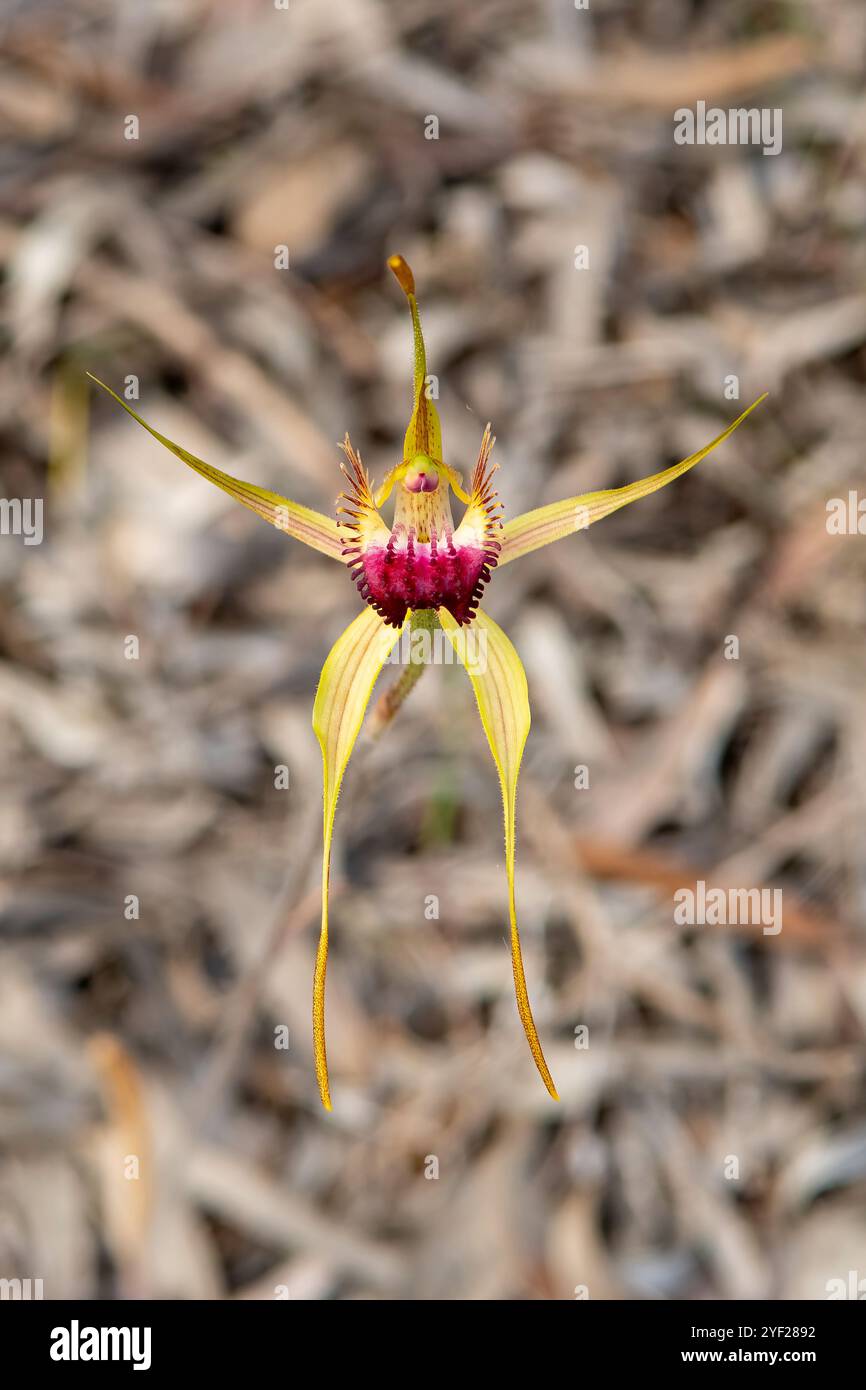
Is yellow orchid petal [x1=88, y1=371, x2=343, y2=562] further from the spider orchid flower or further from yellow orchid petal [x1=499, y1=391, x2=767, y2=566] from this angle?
yellow orchid petal [x1=499, y1=391, x2=767, y2=566]

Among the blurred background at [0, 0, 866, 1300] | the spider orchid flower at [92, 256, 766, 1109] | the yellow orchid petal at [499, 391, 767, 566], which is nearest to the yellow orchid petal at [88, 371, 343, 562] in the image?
the spider orchid flower at [92, 256, 766, 1109]

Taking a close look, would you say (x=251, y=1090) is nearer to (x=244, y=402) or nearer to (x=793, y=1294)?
(x=793, y=1294)

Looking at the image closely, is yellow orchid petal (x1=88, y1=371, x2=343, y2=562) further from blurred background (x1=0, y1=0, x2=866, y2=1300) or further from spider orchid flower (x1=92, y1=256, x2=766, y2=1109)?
blurred background (x1=0, y1=0, x2=866, y2=1300)

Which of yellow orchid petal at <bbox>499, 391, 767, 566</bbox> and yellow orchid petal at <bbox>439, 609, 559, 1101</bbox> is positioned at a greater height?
yellow orchid petal at <bbox>499, 391, 767, 566</bbox>

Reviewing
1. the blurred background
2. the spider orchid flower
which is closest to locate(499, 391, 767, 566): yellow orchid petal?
the spider orchid flower

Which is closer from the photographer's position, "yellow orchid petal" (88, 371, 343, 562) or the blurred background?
"yellow orchid petal" (88, 371, 343, 562)

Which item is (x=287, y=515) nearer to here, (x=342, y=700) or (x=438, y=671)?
(x=342, y=700)

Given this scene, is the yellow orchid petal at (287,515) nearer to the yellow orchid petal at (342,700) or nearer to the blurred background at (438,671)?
the yellow orchid petal at (342,700)

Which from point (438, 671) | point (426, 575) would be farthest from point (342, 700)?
point (438, 671)
